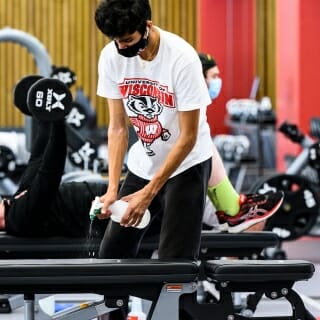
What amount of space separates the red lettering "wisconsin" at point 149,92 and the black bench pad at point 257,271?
61 cm

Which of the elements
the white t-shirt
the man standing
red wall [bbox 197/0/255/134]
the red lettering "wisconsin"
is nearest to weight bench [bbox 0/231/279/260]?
the man standing

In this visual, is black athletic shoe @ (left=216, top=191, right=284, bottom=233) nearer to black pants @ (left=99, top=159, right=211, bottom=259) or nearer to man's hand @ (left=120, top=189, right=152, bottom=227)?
black pants @ (left=99, top=159, right=211, bottom=259)

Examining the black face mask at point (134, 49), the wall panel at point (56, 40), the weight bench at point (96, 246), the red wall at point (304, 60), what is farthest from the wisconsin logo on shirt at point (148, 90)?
the wall panel at point (56, 40)

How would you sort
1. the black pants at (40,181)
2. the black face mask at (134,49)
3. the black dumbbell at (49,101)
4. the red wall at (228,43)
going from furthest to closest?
1. the red wall at (228,43)
2. the black pants at (40,181)
3. the black dumbbell at (49,101)
4. the black face mask at (134,49)

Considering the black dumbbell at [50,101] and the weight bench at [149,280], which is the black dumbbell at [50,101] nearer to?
the black dumbbell at [50,101]

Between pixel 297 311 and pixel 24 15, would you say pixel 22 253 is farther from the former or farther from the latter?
pixel 24 15

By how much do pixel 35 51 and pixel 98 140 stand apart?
16.9 ft

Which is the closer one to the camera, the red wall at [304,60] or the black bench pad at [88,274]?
the black bench pad at [88,274]

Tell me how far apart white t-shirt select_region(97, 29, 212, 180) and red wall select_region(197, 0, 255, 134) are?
335 inches

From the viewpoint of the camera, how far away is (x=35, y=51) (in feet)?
17.8

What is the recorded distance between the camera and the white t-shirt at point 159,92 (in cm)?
285

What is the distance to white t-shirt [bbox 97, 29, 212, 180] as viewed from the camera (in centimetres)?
285

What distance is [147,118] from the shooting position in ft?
9.78

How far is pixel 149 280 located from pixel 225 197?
4.19 ft
